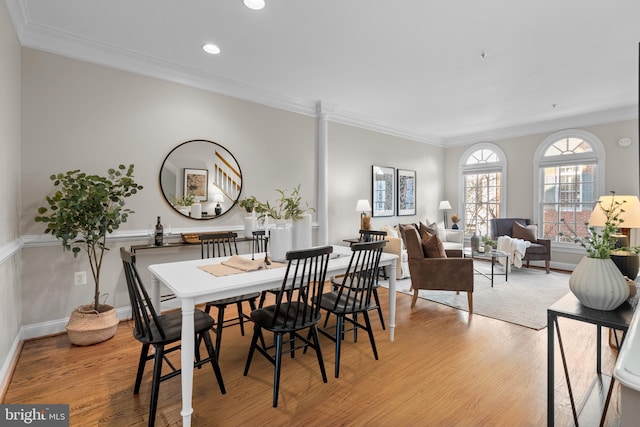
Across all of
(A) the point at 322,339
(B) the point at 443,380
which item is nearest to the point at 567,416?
(B) the point at 443,380

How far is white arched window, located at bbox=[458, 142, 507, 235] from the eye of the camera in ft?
22.4

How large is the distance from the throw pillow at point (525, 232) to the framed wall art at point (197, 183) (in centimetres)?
530

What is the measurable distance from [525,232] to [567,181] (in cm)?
127

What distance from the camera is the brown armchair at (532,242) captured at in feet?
17.9

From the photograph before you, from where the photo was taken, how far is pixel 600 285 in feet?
5.15

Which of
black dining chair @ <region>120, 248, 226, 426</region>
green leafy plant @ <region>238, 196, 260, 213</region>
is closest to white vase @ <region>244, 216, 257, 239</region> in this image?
green leafy plant @ <region>238, 196, 260, 213</region>

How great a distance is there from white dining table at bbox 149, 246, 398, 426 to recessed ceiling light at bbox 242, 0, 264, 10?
2029 millimetres

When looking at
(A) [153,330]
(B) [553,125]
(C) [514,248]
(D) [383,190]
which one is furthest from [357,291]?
(B) [553,125]

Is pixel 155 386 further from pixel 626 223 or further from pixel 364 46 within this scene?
pixel 626 223

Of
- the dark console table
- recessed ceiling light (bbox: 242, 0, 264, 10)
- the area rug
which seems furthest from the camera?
the area rug

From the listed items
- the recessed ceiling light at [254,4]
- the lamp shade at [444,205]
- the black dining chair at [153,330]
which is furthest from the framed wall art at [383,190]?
the black dining chair at [153,330]

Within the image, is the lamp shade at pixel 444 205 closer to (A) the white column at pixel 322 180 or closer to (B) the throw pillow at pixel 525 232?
(B) the throw pillow at pixel 525 232

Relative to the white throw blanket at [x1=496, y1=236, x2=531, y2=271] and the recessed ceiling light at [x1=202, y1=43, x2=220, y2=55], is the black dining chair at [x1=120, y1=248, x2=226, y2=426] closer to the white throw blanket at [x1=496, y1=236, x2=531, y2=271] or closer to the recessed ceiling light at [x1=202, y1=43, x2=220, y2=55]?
the recessed ceiling light at [x1=202, y1=43, x2=220, y2=55]

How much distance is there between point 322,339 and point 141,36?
10.5ft
